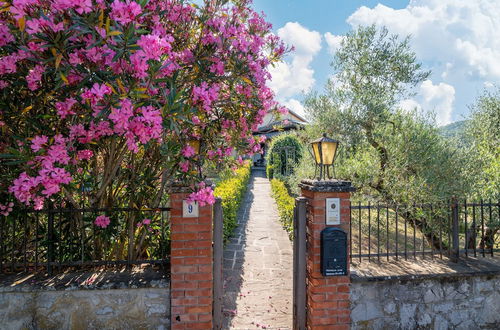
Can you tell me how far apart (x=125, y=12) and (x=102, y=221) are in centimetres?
204

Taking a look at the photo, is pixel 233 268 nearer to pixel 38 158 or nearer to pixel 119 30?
pixel 38 158

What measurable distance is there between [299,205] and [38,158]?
8.04 feet

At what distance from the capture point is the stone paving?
363cm

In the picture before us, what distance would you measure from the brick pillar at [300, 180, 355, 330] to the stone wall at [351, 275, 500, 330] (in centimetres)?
15

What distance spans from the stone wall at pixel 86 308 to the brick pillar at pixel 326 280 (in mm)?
1554

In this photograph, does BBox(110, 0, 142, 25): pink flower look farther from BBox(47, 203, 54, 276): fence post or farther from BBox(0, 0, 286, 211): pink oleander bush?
BBox(47, 203, 54, 276): fence post

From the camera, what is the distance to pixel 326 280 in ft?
9.98

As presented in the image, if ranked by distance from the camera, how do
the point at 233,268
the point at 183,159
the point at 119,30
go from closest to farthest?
the point at 119,30 < the point at 183,159 < the point at 233,268

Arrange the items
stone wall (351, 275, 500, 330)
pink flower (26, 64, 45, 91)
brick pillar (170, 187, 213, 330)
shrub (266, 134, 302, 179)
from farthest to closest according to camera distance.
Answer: shrub (266, 134, 302, 179), stone wall (351, 275, 500, 330), brick pillar (170, 187, 213, 330), pink flower (26, 64, 45, 91)

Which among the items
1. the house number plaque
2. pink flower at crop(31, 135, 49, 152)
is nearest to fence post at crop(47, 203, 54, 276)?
pink flower at crop(31, 135, 49, 152)

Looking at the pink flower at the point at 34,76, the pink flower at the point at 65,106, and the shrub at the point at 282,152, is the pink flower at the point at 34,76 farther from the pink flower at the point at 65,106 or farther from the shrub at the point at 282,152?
the shrub at the point at 282,152

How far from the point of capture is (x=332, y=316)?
3057 mm

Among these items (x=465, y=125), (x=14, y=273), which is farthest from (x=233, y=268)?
(x=465, y=125)

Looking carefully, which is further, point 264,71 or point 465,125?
point 465,125
